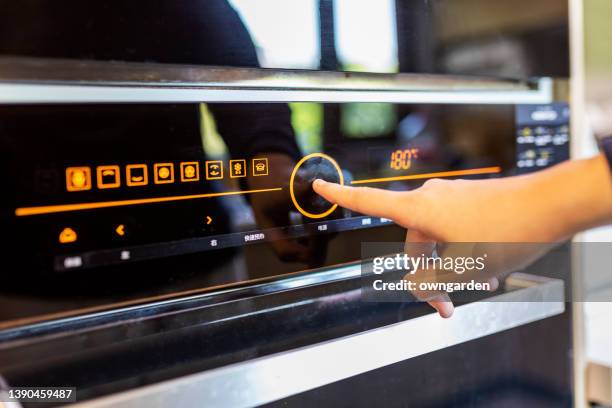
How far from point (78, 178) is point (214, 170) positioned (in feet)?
0.30

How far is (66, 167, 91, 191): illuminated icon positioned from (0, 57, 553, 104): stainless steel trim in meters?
0.04

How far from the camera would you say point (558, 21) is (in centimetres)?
59

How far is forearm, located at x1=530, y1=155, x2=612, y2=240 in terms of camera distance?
356 mm

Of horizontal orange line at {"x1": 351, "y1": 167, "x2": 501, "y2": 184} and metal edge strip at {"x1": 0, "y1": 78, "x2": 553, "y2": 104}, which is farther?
horizontal orange line at {"x1": 351, "y1": 167, "x2": 501, "y2": 184}

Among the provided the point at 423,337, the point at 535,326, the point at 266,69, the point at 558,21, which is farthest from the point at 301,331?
the point at 558,21

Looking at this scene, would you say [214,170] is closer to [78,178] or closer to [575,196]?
[78,178]

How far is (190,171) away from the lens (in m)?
0.38

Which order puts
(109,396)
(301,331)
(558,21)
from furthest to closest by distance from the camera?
(558,21) → (301,331) → (109,396)

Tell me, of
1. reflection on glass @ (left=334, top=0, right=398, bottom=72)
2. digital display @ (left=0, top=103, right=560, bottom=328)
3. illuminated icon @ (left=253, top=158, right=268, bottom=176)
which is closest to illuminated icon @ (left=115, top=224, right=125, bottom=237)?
digital display @ (left=0, top=103, right=560, bottom=328)

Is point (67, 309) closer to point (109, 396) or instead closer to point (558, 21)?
point (109, 396)

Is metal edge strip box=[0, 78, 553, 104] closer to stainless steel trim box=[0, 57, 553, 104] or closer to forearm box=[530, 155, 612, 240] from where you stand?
stainless steel trim box=[0, 57, 553, 104]

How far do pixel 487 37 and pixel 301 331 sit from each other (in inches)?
12.7

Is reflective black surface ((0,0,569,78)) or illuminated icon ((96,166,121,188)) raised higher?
reflective black surface ((0,0,569,78))

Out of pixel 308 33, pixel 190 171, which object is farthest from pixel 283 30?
pixel 190 171
